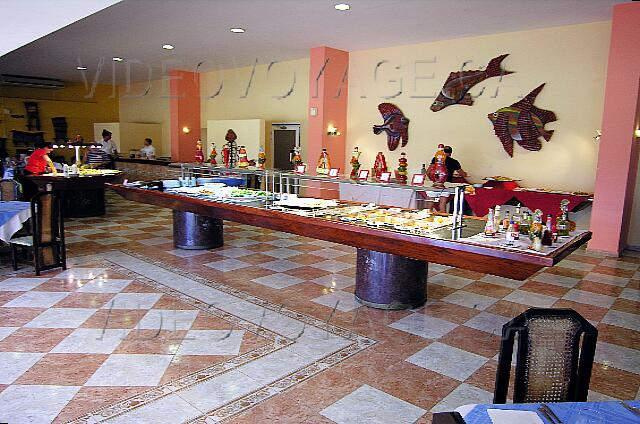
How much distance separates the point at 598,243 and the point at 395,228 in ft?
14.7

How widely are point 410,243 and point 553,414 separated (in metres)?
2.10

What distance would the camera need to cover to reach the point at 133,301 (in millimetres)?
4344

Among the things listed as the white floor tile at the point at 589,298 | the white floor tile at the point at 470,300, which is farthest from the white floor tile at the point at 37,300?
the white floor tile at the point at 589,298

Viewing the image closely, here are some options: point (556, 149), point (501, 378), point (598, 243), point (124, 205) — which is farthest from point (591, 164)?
point (124, 205)

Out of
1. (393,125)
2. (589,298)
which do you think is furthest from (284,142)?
(589,298)

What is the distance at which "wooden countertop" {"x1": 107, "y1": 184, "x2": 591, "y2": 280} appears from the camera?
10.2 feet

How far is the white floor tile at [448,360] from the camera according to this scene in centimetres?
317

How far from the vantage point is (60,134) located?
54.3 ft

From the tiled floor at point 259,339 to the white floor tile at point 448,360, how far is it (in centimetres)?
1

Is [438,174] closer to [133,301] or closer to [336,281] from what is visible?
[336,281]

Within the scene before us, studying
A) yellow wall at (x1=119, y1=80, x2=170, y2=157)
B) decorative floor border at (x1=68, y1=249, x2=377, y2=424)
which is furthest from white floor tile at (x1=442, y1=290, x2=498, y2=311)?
yellow wall at (x1=119, y1=80, x2=170, y2=157)

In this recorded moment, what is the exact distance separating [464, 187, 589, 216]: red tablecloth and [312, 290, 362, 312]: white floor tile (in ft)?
12.7

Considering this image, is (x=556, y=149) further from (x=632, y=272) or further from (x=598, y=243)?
(x=632, y=272)

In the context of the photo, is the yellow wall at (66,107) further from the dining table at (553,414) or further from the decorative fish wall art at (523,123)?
the dining table at (553,414)
